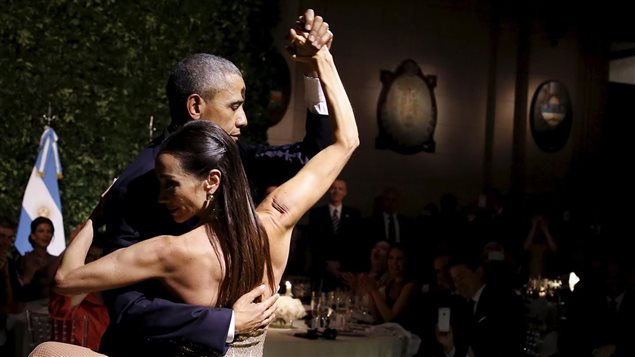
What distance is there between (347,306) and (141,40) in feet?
13.1

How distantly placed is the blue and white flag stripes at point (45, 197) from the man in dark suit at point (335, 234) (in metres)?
2.11

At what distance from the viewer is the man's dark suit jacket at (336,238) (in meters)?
8.99

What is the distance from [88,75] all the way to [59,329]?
4.19 metres

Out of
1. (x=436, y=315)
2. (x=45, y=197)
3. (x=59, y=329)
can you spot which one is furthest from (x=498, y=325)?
(x=45, y=197)

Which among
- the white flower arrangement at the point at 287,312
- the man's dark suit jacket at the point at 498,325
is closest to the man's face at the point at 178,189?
the white flower arrangement at the point at 287,312

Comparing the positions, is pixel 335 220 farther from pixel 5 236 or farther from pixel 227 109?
pixel 227 109

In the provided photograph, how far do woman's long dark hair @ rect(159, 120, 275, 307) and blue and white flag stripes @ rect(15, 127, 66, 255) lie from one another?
6.10 meters

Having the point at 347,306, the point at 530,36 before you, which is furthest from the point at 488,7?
the point at 347,306

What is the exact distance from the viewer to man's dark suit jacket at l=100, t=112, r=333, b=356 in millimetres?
2176

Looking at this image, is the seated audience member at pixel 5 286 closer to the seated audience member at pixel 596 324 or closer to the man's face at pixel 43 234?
the man's face at pixel 43 234

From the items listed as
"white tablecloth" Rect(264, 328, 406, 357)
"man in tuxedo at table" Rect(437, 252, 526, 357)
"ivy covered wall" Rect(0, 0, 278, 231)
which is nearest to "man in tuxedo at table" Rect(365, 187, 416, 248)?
"ivy covered wall" Rect(0, 0, 278, 231)

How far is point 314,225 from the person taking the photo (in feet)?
30.3

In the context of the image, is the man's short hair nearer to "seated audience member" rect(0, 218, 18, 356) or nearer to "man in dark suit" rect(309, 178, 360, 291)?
"seated audience member" rect(0, 218, 18, 356)

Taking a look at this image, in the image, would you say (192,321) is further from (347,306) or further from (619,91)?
(619,91)
